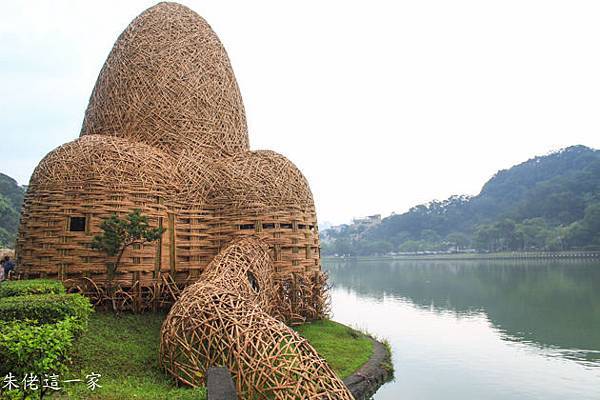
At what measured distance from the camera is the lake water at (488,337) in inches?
357

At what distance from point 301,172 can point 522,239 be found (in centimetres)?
4525

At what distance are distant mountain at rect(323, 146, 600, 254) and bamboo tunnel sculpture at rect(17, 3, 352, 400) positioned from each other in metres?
41.2

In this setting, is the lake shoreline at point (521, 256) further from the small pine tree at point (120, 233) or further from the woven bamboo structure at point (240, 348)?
the woven bamboo structure at point (240, 348)

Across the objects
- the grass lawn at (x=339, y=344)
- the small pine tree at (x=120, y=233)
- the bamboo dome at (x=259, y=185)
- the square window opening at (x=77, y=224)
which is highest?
the bamboo dome at (x=259, y=185)

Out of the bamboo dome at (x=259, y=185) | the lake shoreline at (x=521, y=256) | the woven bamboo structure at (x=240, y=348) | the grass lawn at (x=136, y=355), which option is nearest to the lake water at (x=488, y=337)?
the grass lawn at (x=136, y=355)

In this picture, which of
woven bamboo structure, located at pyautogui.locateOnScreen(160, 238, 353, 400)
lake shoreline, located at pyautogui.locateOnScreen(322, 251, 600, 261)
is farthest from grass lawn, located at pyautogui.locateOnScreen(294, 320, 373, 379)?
lake shoreline, located at pyautogui.locateOnScreen(322, 251, 600, 261)

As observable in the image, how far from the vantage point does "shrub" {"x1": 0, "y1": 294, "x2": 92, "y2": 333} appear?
5.29 metres

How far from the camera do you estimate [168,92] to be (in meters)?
10.9

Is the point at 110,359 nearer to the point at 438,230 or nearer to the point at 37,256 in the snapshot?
the point at 37,256

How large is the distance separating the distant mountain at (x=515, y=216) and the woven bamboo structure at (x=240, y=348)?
4455 cm

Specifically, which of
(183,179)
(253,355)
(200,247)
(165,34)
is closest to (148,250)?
(200,247)

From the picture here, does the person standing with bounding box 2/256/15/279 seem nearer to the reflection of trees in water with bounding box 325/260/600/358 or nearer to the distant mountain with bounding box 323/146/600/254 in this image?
the reflection of trees in water with bounding box 325/260/600/358

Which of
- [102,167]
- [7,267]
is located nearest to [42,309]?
[102,167]

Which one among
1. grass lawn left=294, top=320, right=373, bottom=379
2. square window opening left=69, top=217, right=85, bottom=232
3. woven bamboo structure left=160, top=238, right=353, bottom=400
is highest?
square window opening left=69, top=217, right=85, bottom=232
